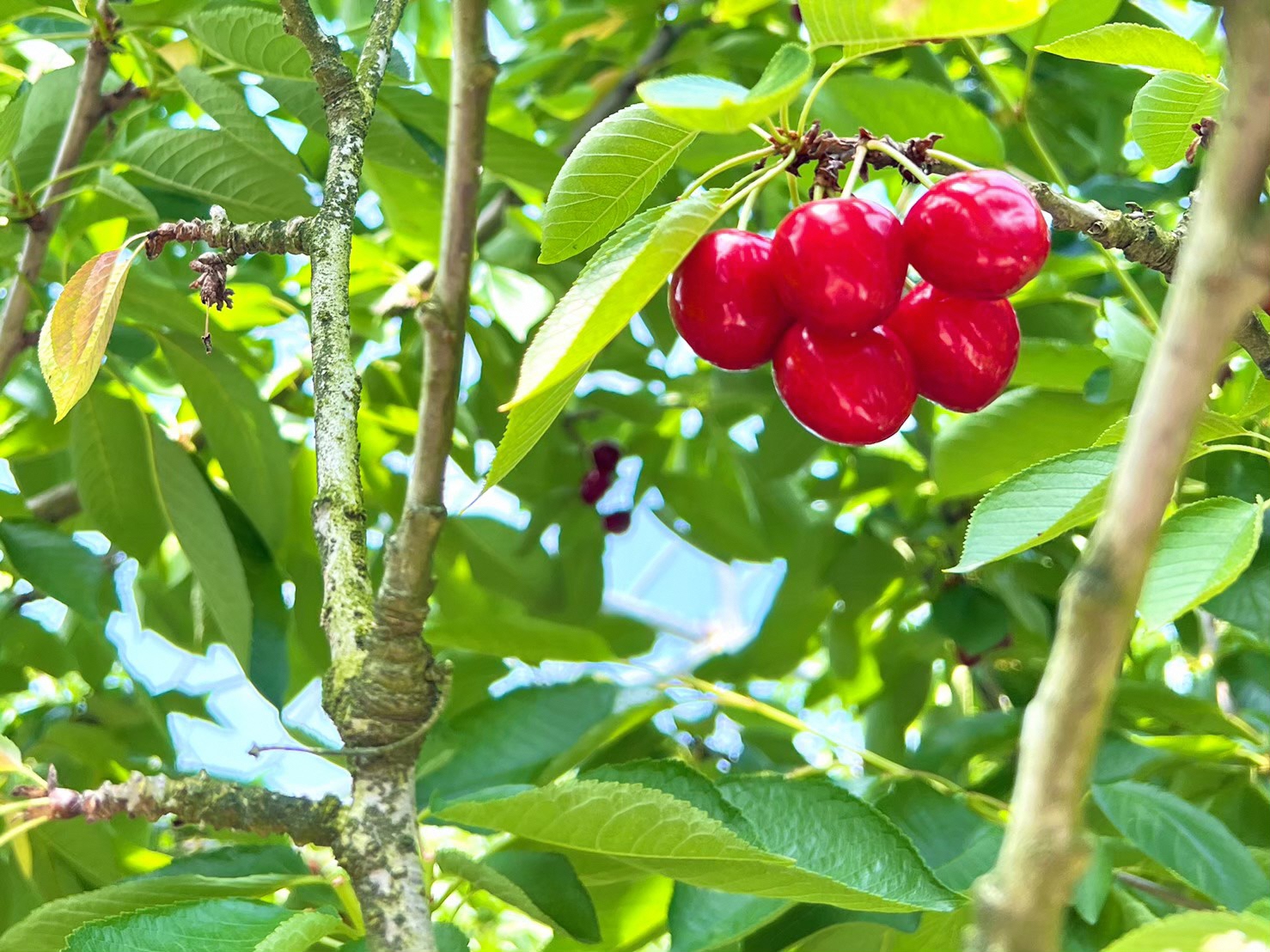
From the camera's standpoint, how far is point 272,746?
2.02 ft

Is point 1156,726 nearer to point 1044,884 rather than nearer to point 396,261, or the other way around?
point 396,261

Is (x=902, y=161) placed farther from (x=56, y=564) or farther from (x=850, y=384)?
(x=56, y=564)

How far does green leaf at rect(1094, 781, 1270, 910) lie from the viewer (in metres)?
0.89

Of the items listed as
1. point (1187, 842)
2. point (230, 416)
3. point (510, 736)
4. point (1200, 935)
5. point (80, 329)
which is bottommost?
point (1187, 842)

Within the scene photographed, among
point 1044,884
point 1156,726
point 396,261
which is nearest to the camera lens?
point 1044,884

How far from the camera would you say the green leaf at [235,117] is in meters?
1.00

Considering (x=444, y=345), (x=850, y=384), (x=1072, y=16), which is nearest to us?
(x=444, y=345)

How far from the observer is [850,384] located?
29.3 inches

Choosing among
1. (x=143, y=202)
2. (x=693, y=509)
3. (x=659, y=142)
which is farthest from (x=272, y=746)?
(x=693, y=509)

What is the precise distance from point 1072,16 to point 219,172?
783 millimetres

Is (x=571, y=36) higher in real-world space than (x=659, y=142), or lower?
higher

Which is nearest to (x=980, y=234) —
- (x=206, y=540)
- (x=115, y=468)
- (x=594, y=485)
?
(x=206, y=540)

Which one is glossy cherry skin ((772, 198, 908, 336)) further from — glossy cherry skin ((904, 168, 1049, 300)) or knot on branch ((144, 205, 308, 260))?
knot on branch ((144, 205, 308, 260))

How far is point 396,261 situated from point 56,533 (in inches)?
22.3
